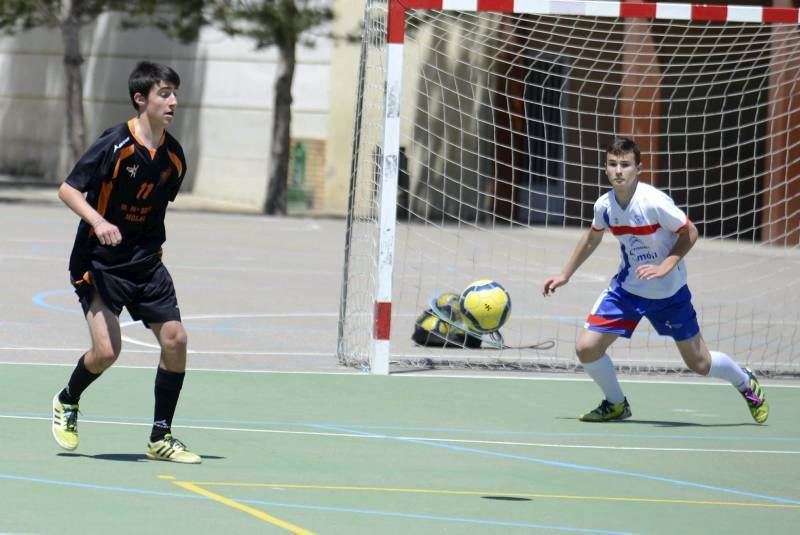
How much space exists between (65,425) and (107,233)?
117 cm

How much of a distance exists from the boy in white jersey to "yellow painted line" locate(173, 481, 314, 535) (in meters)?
3.37

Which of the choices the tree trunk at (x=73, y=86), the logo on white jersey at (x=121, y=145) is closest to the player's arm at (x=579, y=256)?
the logo on white jersey at (x=121, y=145)

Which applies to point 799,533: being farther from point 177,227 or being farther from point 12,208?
point 12,208

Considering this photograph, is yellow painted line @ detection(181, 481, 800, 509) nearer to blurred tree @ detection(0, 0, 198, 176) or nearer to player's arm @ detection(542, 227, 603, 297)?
player's arm @ detection(542, 227, 603, 297)

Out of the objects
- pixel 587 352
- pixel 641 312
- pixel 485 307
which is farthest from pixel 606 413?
pixel 485 307

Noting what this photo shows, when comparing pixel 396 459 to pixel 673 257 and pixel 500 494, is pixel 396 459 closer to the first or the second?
pixel 500 494

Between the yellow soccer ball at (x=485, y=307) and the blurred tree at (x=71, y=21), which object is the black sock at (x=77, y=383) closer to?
the yellow soccer ball at (x=485, y=307)

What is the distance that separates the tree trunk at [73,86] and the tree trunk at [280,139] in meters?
5.06

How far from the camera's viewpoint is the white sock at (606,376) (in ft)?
34.0

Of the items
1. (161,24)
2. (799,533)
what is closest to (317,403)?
(799,533)

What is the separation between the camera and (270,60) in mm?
41094

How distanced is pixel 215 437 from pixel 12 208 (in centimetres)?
2455

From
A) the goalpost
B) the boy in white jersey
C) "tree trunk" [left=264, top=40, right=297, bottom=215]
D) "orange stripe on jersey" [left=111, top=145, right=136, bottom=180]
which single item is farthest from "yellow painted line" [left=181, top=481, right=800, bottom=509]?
"tree trunk" [left=264, top=40, right=297, bottom=215]

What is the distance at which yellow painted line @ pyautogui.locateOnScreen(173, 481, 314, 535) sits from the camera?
22.1 feet
